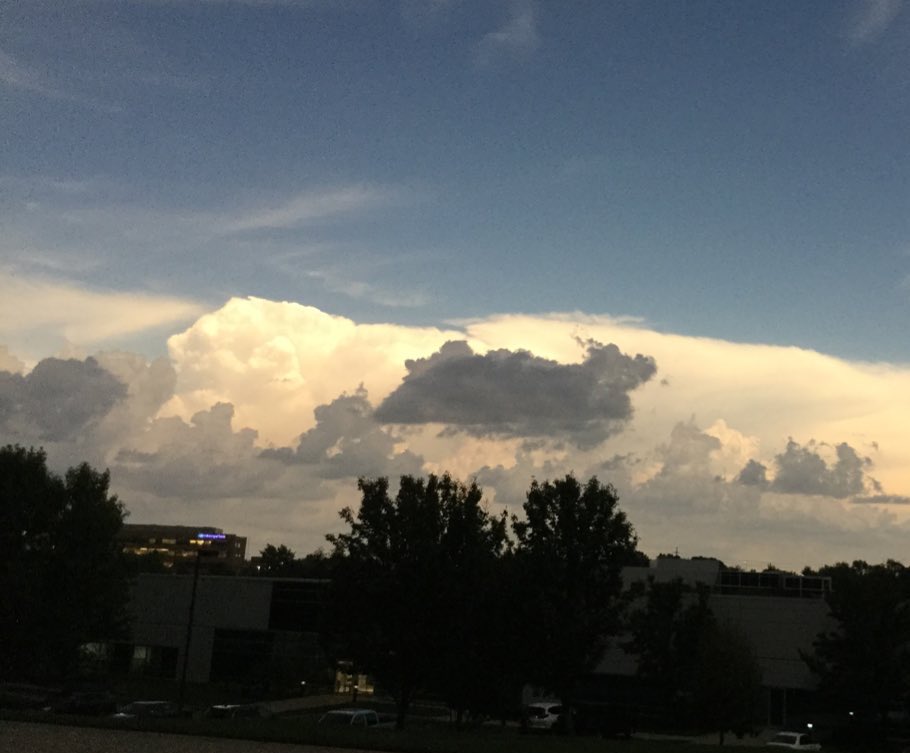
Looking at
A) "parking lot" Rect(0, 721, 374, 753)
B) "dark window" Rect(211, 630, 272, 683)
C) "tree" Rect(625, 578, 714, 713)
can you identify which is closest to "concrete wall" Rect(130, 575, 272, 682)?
"dark window" Rect(211, 630, 272, 683)

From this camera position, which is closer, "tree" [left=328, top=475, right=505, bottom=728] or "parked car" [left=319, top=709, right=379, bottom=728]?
"tree" [left=328, top=475, right=505, bottom=728]

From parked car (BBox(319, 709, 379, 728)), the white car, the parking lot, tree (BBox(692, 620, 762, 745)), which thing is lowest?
the white car

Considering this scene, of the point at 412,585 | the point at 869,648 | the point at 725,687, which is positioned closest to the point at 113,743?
the point at 412,585

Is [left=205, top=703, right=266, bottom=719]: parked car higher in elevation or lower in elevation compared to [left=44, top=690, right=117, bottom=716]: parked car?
higher

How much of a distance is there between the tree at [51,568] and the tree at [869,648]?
1357 inches

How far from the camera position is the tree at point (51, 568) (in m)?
43.5

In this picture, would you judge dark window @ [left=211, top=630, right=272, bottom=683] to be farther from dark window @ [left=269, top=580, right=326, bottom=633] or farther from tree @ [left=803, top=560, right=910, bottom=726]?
tree @ [left=803, top=560, right=910, bottom=726]

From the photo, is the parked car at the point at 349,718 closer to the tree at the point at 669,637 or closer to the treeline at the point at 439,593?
the treeline at the point at 439,593

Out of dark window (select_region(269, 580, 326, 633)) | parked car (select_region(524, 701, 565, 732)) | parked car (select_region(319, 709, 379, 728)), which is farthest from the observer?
dark window (select_region(269, 580, 326, 633))

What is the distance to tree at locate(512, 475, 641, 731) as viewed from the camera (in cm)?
3647

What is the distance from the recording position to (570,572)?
122ft

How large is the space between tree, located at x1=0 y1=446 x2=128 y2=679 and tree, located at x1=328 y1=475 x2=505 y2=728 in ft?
49.6

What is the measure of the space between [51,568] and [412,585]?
63.0 feet

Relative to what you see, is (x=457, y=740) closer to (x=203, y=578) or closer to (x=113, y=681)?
(x=113, y=681)
